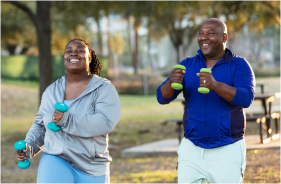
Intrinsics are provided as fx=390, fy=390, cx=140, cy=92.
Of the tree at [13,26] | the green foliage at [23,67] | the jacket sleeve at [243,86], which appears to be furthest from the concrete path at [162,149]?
the tree at [13,26]

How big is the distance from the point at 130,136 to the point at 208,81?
9.21m

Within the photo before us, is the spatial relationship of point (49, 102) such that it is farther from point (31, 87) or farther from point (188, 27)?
point (188, 27)

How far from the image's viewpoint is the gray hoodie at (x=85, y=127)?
3.12 meters

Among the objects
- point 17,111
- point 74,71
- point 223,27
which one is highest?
point 223,27

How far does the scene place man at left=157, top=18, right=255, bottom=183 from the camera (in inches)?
119

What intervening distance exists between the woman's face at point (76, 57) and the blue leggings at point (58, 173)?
766 mm

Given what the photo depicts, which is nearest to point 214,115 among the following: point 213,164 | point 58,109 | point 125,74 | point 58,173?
point 213,164

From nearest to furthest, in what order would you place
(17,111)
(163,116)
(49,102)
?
(49,102) → (163,116) → (17,111)

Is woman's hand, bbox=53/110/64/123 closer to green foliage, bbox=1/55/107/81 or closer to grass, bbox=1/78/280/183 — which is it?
grass, bbox=1/78/280/183

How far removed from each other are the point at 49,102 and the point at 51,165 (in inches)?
21.3

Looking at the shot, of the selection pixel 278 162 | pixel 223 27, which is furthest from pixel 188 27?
pixel 223 27

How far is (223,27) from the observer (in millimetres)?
3168

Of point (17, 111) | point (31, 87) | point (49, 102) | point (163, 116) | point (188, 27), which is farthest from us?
point (188, 27)

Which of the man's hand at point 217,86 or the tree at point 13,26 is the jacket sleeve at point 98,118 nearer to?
the man's hand at point 217,86
